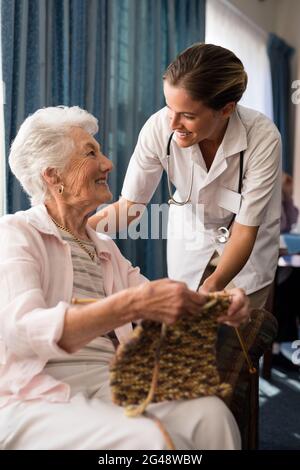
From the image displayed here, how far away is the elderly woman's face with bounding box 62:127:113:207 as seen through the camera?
165 centimetres

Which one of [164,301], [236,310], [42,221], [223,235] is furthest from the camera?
[223,235]

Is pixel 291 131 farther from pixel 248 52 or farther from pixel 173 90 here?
pixel 173 90

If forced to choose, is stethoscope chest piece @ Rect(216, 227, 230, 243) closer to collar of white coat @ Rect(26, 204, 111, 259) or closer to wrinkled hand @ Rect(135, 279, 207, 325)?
collar of white coat @ Rect(26, 204, 111, 259)

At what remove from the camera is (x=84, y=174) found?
166cm

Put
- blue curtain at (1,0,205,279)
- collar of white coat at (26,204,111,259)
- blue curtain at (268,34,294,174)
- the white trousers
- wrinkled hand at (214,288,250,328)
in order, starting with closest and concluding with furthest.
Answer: the white trousers → wrinkled hand at (214,288,250,328) → collar of white coat at (26,204,111,259) → blue curtain at (1,0,205,279) → blue curtain at (268,34,294,174)

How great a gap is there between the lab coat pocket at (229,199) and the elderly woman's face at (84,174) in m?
0.53

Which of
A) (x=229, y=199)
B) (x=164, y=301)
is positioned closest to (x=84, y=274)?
(x=164, y=301)

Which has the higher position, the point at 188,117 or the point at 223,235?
the point at 188,117

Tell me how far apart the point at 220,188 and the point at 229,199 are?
0.18 feet

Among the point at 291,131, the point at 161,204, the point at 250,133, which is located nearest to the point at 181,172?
the point at 250,133

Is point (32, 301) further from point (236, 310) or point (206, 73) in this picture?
point (206, 73)

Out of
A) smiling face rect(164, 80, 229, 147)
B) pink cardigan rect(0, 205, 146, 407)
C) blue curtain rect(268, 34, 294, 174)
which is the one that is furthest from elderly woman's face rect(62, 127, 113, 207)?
blue curtain rect(268, 34, 294, 174)

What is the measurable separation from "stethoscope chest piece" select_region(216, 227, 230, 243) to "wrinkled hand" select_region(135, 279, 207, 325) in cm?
95

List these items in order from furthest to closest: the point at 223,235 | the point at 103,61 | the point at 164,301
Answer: the point at 103,61, the point at 223,235, the point at 164,301
